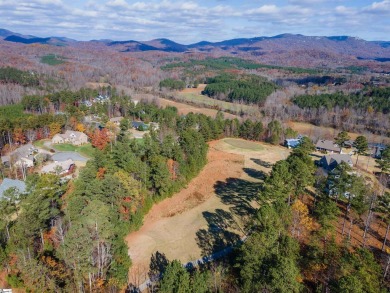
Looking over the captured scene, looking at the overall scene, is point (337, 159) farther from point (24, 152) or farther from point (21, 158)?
point (24, 152)

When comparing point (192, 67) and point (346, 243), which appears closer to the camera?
point (346, 243)

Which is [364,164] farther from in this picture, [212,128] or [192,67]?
[192,67]

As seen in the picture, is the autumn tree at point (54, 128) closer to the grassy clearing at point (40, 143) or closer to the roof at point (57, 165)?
the grassy clearing at point (40, 143)

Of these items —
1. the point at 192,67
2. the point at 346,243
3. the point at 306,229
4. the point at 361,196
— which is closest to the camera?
the point at 346,243

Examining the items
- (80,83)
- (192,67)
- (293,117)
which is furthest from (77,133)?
(192,67)

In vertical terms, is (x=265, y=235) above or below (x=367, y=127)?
above

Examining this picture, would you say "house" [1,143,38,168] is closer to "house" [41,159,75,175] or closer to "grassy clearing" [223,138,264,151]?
"house" [41,159,75,175]

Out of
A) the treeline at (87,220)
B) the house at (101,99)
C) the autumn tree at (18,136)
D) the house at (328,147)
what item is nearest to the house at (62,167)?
the treeline at (87,220)
